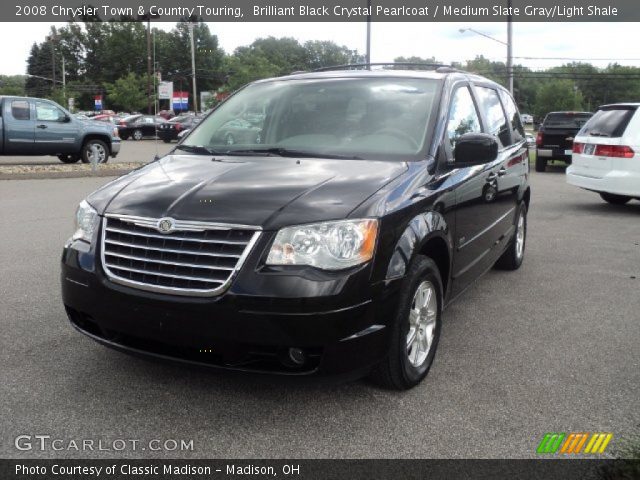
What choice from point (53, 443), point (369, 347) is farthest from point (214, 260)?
point (53, 443)

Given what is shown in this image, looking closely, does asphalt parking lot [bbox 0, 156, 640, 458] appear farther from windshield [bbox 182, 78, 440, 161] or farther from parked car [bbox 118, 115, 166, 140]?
parked car [bbox 118, 115, 166, 140]

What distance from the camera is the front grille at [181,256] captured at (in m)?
3.03

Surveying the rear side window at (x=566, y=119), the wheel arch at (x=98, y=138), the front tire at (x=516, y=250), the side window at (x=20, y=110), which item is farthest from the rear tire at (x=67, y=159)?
the front tire at (x=516, y=250)

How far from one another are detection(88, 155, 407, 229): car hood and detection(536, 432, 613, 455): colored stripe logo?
1.41 m

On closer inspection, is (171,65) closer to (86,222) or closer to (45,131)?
(45,131)

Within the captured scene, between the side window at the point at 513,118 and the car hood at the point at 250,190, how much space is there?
9.71 feet

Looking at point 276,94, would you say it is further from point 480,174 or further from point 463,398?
point 463,398

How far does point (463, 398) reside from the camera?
3.54 meters

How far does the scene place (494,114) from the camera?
5.62 metres

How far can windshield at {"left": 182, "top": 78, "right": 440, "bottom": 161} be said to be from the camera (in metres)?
4.08

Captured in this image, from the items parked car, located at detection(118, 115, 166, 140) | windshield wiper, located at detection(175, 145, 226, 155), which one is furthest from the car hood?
parked car, located at detection(118, 115, 166, 140)

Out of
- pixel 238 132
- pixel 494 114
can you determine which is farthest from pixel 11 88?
pixel 238 132

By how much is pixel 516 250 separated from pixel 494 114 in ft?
5.06

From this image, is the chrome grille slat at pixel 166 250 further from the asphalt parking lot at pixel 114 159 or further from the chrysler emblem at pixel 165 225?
the asphalt parking lot at pixel 114 159
